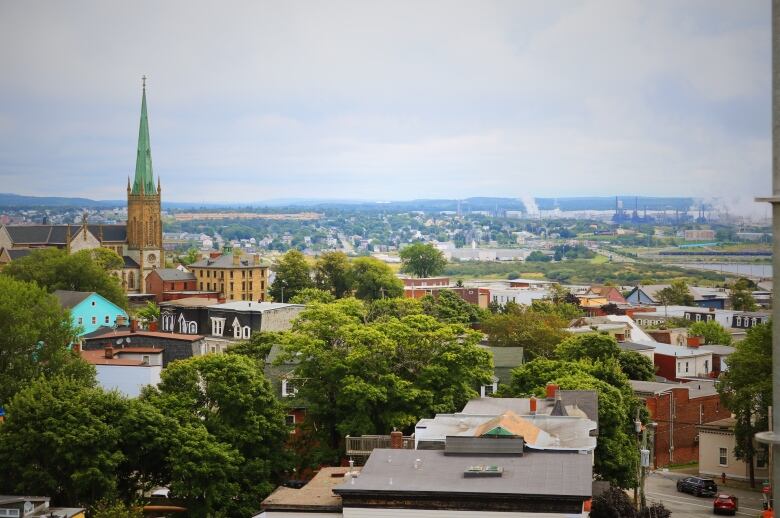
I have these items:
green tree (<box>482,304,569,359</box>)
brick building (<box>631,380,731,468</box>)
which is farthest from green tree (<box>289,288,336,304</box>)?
brick building (<box>631,380,731,468</box>)

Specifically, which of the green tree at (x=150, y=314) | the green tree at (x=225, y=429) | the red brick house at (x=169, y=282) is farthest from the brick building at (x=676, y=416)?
the red brick house at (x=169, y=282)

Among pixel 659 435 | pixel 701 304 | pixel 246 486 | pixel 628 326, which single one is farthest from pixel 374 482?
pixel 701 304

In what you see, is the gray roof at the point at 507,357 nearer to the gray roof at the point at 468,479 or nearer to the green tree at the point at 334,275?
the gray roof at the point at 468,479

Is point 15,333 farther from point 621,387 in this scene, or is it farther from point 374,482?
point 374,482

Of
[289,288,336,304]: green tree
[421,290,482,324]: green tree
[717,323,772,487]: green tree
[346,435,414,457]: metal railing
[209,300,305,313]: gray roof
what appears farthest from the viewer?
[289,288,336,304]: green tree

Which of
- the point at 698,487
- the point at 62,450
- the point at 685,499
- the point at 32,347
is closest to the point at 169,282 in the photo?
the point at 32,347

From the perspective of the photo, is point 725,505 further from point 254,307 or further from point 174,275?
point 174,275

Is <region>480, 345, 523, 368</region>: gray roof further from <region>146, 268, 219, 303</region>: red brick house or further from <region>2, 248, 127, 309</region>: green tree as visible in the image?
<region>146, 268, 219, 303</region>: red brick house
